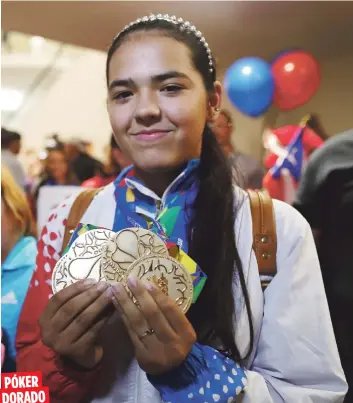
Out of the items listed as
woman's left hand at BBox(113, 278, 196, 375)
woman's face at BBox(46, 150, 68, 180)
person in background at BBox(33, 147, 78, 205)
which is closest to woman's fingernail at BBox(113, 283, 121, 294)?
woman's left hand at BBox(113, 278, 196, 375)

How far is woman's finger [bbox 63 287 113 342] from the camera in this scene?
2.05ft

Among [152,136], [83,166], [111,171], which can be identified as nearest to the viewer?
[152,136]

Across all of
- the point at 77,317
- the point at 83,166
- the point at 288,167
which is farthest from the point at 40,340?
the point at 83,166

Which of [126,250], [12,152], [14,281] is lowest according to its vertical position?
[14,281]

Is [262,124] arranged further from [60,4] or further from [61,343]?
[61,343]

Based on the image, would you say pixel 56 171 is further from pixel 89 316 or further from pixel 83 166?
pixel 89 316

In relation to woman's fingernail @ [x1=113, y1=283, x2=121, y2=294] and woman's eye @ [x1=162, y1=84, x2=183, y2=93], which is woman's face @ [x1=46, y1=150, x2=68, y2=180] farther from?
woman's fingernail @ [x1=113, y1=283, x2=121, y2=294]

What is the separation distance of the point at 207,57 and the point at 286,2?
1.88 feet

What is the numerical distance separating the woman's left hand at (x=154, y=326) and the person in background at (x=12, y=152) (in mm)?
1430

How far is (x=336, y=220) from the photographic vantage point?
1050 millimetres

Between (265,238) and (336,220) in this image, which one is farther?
(336,220)

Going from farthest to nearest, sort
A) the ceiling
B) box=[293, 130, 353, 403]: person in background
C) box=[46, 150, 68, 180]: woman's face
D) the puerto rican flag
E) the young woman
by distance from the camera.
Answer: box=[46, 150, 68, 180]: woman's face → the puerto rican flag → the ceiling → box=[293, 130, 353, 403]: person in background → the young woman

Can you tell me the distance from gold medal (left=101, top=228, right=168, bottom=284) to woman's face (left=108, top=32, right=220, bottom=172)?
0.13 m

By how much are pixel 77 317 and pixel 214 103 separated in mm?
428
